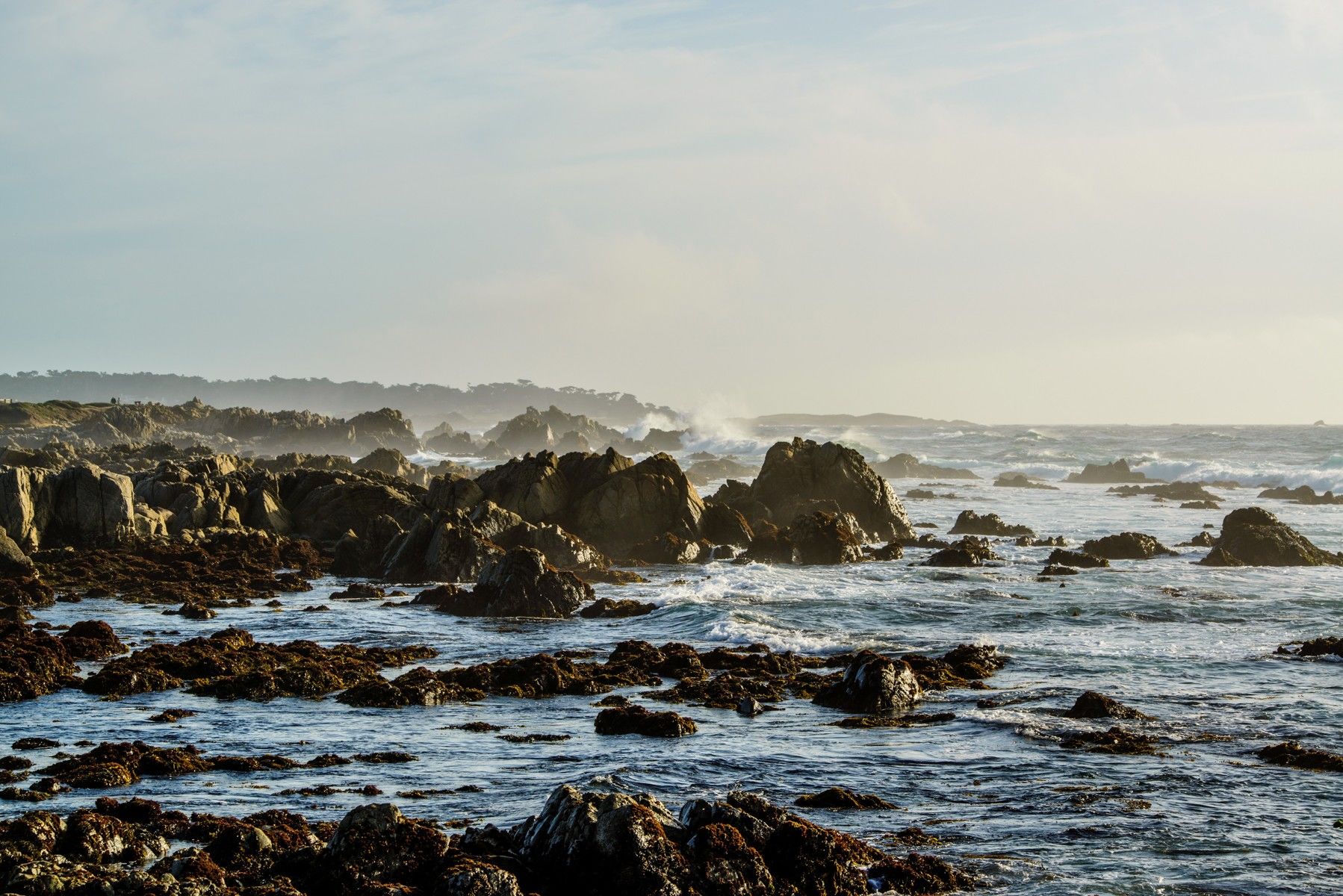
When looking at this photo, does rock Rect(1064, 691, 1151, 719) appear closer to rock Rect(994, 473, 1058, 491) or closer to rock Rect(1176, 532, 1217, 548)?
rock Rect(1176, 532, 1217, 548)

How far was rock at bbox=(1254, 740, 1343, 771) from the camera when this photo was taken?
15.0 metres

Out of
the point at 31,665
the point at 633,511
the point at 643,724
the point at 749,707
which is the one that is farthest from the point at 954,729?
the point at 633,511

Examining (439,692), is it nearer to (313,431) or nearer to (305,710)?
(305,710)

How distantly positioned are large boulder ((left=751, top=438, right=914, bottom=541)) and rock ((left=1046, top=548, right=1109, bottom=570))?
26.6 feet

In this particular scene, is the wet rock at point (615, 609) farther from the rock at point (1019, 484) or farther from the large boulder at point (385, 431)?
the large boulder at point (385, 431)

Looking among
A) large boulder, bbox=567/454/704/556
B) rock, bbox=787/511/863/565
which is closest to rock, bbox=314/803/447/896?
rock, bbox=787/511/863/565

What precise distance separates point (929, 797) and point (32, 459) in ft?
164

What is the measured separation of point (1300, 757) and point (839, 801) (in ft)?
22.3

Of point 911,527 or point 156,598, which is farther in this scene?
point 911,527

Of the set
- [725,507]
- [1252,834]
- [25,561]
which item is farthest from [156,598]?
[1252,834]

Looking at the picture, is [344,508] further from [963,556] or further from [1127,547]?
[1127,547]

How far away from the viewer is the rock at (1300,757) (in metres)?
15.0

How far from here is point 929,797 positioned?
13.8m

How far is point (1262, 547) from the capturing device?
37406 millimetres
